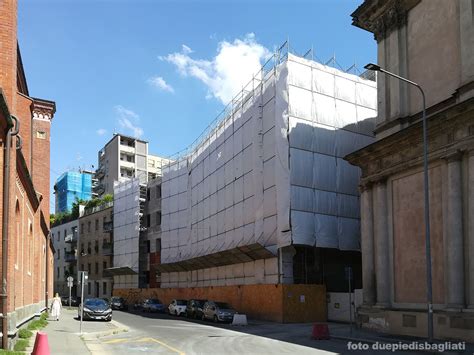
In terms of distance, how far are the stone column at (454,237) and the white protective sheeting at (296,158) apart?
13.3 metres

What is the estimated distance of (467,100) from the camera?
20.7 m

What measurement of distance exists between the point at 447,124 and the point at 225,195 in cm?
2485

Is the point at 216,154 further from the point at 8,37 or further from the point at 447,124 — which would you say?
the point at 8,37

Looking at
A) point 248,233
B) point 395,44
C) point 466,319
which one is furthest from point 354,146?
point 466,319

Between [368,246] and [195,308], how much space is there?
17005mm

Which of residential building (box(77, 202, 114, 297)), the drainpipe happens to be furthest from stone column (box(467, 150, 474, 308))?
residential building (box(77, 202, 114, 297))

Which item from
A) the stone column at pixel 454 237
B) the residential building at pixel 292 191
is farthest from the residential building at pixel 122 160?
the stone column at pixel 454 237

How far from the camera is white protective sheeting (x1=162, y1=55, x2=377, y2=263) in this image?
35375 mm

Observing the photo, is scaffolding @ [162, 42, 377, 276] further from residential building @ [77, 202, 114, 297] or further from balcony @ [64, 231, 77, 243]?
balcony @ [64, 231, 77, 243]

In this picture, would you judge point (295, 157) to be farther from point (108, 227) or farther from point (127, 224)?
point (108, 227)

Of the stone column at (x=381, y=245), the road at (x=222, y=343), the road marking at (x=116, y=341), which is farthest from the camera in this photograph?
the stone column at (x=381, y=245)

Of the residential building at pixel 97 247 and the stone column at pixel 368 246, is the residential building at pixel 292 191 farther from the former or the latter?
the residential building at pixel 97 247

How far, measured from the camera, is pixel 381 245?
26.0 metres

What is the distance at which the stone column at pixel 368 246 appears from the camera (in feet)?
88.0
